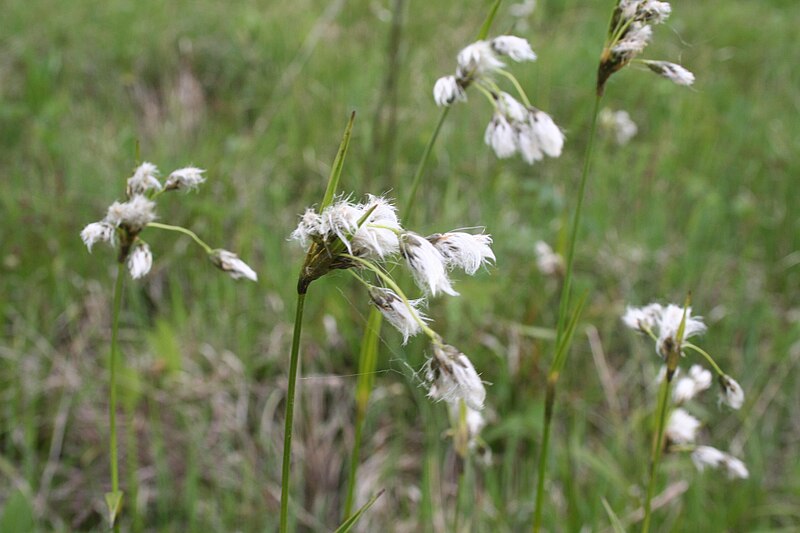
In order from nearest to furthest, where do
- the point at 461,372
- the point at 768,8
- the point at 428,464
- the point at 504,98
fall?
the point at 461,372 → the point at 504,98 → the point at 428,464 → the point at 768,8

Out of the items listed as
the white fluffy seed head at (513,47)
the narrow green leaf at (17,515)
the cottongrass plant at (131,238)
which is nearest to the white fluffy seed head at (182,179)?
the cottongrass plant at (131,238)

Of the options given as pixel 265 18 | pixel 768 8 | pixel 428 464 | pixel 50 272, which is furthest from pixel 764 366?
pixel 768 8

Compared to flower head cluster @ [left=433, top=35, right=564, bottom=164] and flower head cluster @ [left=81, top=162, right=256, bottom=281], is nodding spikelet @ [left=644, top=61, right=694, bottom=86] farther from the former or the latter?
flower head cluster @ [left=81, top=162, right=256, bottom=281]

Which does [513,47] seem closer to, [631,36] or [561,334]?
[631,36]

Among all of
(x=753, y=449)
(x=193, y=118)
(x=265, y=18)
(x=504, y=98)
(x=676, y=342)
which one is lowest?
(x=753, y=449)

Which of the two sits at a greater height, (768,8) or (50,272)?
(768,8)

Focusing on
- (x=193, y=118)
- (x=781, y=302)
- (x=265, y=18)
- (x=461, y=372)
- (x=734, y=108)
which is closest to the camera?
(x=461, y=372)

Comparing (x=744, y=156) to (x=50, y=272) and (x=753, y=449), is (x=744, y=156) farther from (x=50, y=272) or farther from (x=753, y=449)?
(x=50, y=272)
